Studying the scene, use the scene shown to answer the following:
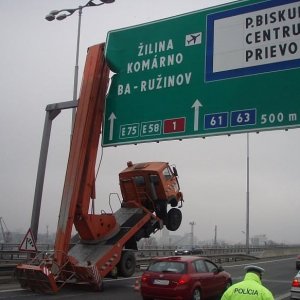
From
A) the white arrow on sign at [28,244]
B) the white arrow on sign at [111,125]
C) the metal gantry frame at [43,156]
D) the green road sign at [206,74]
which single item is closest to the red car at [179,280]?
the green road sign at [206,74]

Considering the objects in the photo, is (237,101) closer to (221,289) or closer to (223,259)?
(221,289)

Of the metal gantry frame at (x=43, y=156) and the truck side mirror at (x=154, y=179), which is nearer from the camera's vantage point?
the metal gantry frame at (x=43, y=156)

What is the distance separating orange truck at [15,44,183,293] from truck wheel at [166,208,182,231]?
139 cm

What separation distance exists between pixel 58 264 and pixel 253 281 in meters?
10.9

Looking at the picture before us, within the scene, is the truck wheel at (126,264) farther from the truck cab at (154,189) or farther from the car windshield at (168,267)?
the car windshield at (168,267)

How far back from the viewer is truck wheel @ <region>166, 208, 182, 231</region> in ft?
66.4

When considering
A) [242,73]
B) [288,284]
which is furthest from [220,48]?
[288,284]

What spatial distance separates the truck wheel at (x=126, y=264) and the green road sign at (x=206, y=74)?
15.2 ft

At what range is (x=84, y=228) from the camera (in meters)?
16.8

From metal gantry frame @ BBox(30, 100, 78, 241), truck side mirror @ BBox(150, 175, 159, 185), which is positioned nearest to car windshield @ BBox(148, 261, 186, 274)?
metal gantry frame @ BBox(30, 100, 78, 241)

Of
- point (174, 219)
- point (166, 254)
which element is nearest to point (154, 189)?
point (174, 219)

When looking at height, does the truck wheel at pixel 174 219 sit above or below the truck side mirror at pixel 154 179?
below

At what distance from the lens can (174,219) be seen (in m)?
20.4

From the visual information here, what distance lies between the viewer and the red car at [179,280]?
42.1ft
